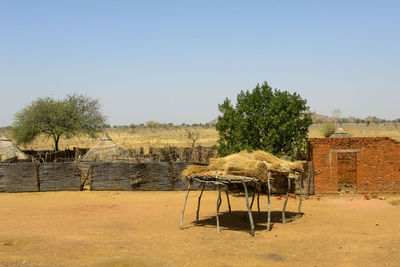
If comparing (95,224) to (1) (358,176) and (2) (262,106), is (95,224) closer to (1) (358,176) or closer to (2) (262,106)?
(2) (262,106)

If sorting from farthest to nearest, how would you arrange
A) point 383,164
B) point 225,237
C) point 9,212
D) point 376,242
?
point 383,164 < point 9,212 < point 225,237 < point 376,242

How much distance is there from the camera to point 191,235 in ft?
37.8

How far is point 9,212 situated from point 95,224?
4423 millimetres

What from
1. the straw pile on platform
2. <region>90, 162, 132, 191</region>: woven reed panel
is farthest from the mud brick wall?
the straw pile on platform

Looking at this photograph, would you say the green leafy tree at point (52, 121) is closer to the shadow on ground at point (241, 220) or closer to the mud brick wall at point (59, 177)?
the mud brick wall at point (59, 177)

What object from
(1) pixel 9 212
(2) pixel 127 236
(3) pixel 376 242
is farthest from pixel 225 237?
(1) pixel 9 212

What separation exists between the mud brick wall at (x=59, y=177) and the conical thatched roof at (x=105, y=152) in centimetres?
378

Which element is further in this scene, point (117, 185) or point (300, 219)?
point (117, 185)

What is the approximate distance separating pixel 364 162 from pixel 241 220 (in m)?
7.05

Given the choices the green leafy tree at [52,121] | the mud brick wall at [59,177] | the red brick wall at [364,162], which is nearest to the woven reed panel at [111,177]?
the mud brick wall at [59,177]

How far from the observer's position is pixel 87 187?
21.7m

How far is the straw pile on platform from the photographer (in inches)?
440

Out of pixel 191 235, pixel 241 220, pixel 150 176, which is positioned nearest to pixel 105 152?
pixel 150 176

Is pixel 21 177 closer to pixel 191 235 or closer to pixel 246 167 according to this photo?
pixel 191 235
